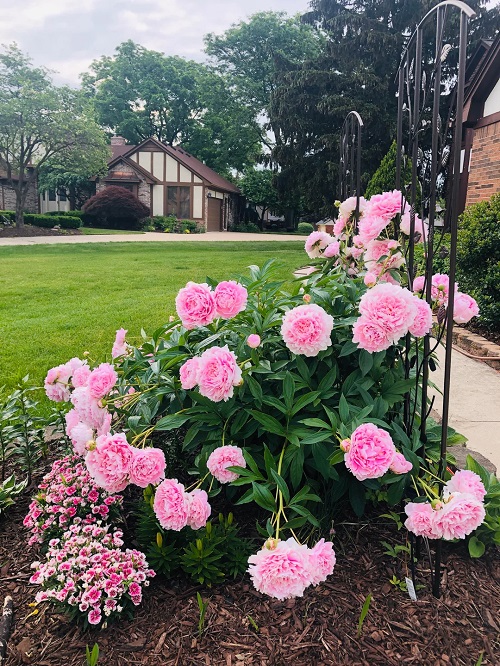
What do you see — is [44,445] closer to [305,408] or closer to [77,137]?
[305,408]

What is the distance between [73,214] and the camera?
85.0ft

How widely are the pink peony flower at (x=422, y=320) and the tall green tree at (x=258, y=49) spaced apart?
29.6m

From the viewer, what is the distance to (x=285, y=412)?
1.64 metres

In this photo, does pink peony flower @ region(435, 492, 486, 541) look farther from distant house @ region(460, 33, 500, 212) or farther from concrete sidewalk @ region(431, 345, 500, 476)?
distant house @ region(460, 33, 500, 212)

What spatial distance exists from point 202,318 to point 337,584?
930 mm

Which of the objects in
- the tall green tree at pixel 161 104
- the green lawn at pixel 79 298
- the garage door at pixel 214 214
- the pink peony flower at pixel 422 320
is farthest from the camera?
the tall green tree at pixel 161 104

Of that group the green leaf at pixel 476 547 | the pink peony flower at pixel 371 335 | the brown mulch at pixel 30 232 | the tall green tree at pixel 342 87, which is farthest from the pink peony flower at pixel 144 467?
the brown mulch at pixel 30 232

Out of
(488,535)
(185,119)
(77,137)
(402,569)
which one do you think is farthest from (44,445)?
(185,119)

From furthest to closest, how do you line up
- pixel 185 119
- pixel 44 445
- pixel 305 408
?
pixel 185 119 → pixel 44 445 → pixel 305 408

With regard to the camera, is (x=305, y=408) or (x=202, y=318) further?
(x=305, y=408)

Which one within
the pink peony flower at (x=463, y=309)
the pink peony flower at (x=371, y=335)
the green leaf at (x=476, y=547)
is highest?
the pink peony flower at (x=463, y=309)

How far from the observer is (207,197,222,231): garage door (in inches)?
1171

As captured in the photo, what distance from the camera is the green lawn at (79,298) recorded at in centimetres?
453

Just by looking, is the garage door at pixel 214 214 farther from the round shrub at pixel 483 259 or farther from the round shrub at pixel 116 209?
the round shrub at pixel 483 259
